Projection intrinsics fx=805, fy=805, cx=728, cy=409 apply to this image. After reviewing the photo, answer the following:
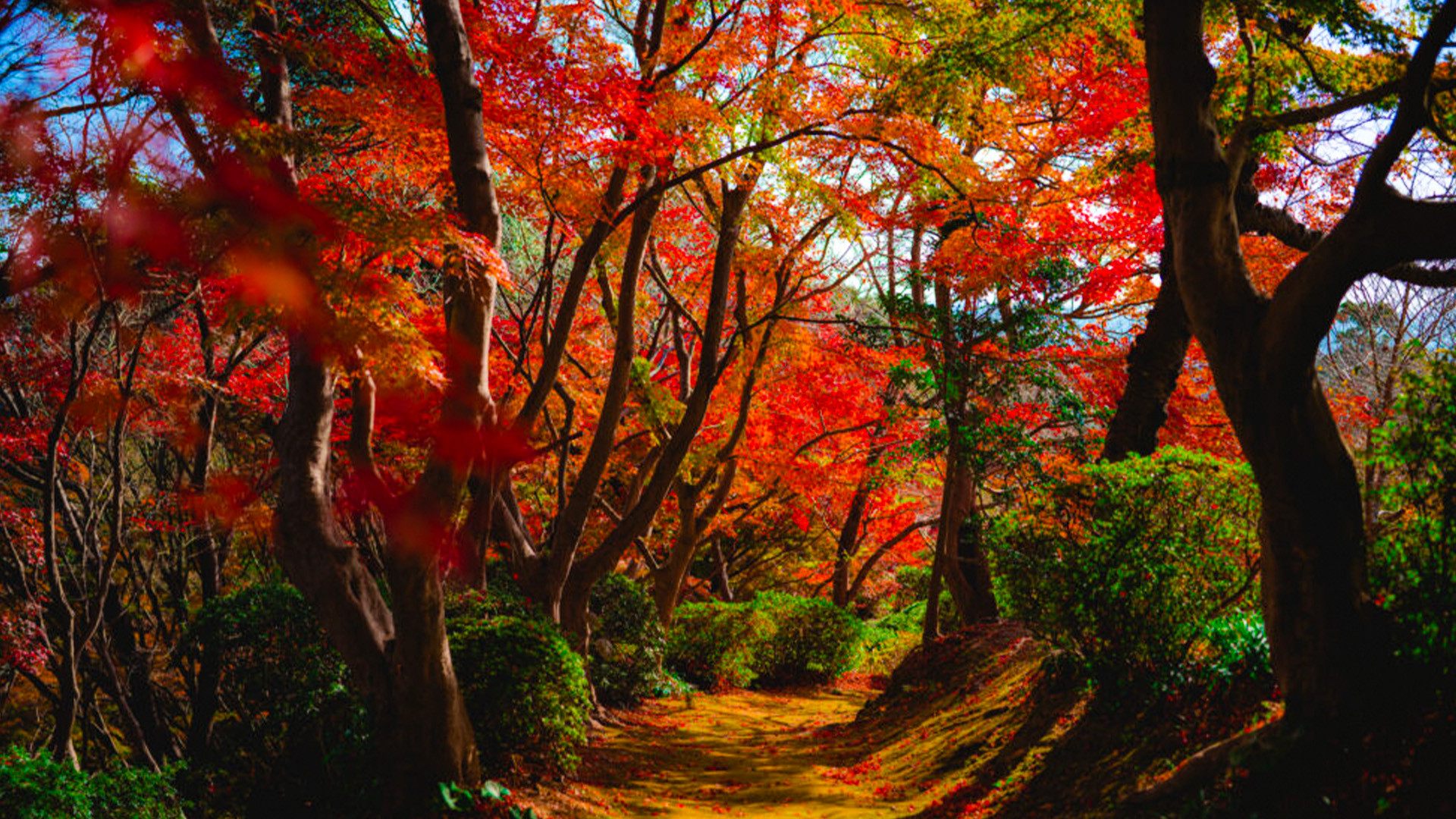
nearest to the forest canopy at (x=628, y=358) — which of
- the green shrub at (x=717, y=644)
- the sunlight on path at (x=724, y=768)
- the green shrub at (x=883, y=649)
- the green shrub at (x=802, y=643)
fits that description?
the sunlight on path at (x=724, y=768)

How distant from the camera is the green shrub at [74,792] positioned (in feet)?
17.4

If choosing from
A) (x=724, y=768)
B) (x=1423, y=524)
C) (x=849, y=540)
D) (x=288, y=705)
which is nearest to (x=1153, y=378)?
(x=1423, y=524)

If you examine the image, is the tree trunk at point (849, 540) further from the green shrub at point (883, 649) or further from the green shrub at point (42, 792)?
the green shrub at point (42, 792)

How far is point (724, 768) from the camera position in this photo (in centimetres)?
819

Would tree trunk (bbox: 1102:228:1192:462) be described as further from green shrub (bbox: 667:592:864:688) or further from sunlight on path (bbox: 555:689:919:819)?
green shrub (bbox: 667:592:864:688)

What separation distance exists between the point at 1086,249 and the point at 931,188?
2646mm

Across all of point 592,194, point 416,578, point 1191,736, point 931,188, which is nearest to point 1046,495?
point 1191,736

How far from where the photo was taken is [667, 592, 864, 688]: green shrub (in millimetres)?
14164

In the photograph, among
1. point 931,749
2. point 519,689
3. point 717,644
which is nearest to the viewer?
point 519,689

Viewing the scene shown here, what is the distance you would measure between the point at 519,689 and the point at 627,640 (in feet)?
19.0

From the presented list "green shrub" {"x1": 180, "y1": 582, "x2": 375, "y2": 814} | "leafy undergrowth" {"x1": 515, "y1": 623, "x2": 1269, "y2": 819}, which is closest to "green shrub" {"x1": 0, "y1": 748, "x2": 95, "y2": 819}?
"green shrub" {"x1": 180, "y1": 582, "x2": 375, "y2": 814}

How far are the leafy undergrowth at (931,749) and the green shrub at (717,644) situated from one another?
2.75 m

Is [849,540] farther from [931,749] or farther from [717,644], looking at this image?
[931,749]

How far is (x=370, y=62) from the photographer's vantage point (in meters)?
6.91
